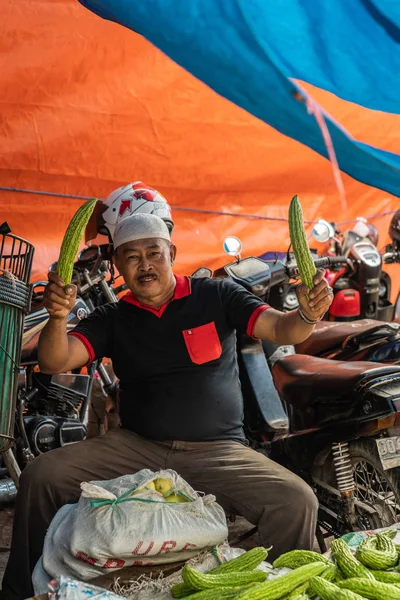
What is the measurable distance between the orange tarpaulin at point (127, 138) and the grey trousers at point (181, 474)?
2.42 m

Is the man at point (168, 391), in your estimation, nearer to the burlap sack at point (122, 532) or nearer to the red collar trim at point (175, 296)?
the red collar trim at point (175, 296)

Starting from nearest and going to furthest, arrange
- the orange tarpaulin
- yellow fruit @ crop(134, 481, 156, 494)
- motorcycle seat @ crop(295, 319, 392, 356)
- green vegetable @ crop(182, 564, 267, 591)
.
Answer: green vegetable @ crop(182, 564, 267, 591)
yellow fruit @ crop(134, 481, 156, 494)
motorcycle seat @ crop(295, 319, 392, 356)
the orange tarpaulin

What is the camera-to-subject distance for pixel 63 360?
10.2ft

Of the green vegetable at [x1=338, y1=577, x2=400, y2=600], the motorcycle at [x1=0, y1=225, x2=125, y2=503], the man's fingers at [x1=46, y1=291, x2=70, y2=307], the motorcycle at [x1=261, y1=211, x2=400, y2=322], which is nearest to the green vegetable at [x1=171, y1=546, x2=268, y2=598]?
the green vegetable at [x1=338, y1=577, x2=400, y2=600]

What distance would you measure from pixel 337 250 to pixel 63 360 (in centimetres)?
487

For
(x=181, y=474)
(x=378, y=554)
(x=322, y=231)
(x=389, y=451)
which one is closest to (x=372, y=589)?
(x=378, y=554)

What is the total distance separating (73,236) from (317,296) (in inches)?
36.9

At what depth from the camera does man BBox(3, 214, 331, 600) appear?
2.89 meters

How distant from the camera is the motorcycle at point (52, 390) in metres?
4.10

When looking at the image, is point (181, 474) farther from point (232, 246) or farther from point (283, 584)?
point (232, 246)

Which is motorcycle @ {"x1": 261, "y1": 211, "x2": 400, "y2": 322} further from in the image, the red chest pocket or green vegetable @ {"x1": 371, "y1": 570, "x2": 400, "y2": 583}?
green vegetable @ {"x1": 371, "y1": 570, "x2": 400, "y2": 583}

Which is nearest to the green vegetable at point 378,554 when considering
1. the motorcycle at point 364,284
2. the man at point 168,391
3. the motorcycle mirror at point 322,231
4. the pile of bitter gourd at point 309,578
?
the pile of bitter gourd at point 309,578

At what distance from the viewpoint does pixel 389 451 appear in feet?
10.8

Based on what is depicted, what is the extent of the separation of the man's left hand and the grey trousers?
0.63m
